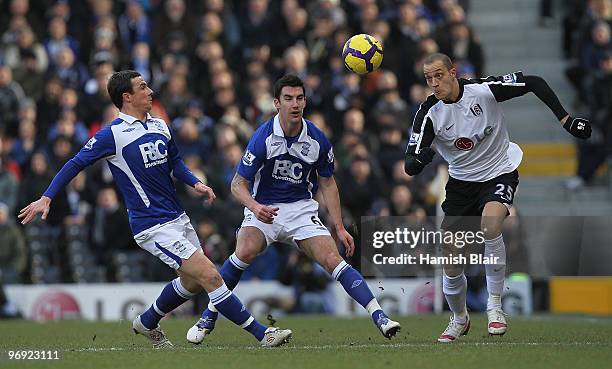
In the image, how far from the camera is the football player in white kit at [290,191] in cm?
1192

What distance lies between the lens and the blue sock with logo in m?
11.6

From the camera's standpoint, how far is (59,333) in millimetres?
14812

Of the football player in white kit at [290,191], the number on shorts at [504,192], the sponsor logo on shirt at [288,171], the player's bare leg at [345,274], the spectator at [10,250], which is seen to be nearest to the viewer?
the player's bare leg at [345,274]

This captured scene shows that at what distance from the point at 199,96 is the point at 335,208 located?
10368 millimetres

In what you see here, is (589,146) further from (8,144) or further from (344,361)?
(344,361)

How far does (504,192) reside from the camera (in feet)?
40.3

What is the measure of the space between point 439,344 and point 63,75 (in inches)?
463

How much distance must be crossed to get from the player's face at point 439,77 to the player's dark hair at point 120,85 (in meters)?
2.61

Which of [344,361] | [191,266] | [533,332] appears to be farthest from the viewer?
[533,332]

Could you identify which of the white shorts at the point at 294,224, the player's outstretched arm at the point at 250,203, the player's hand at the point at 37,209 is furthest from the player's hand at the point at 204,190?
the player's hand at the point at 37,209

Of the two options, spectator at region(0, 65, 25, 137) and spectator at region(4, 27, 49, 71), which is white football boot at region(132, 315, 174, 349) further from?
spectator at region(4, 27, 49, 71)

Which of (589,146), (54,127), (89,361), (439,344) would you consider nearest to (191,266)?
(89,361)

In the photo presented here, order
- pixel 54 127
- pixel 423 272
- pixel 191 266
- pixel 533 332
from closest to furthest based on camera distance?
1. pixel 191 266
2. pixel 533 332
3. pixel 423 272
4. pixel 54 127

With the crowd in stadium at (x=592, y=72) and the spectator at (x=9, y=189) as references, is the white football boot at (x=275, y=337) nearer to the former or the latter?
the spectator at (x=9, y=189)
